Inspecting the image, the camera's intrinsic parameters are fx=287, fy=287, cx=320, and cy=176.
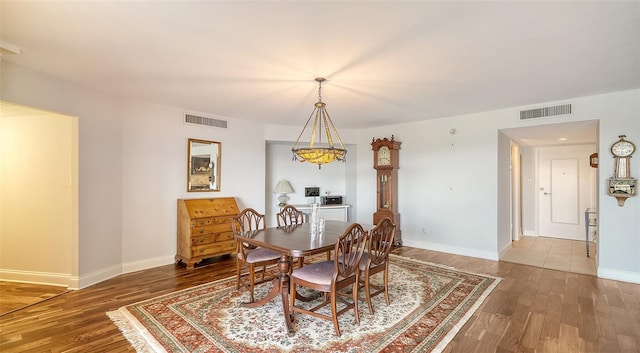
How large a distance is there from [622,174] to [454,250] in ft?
8.04

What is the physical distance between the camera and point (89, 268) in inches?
139

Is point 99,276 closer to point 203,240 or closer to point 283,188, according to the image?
point 203,240

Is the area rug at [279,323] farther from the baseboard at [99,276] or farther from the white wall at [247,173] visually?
the white wall at [247,173]

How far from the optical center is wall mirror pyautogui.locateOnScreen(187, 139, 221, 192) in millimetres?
4664

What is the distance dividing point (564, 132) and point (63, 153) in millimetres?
7450

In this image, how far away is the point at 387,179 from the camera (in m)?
5.69

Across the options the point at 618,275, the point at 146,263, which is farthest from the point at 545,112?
the point at 146,263

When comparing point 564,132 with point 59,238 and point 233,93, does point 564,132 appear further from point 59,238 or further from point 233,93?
point 59,238

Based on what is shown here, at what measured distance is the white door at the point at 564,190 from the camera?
6.08 metres

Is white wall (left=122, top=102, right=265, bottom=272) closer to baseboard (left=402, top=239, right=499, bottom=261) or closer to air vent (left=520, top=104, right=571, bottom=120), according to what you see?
baseboard (left=402, top=239, right=499, bottom=261)

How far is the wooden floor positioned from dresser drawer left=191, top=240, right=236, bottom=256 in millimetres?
361

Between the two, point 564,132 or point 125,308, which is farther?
point 564,132

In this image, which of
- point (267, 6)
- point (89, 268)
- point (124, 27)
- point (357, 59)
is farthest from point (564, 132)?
point (89, 268)

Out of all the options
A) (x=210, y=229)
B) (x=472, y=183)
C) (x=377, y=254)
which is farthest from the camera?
(x=472, y=183)
